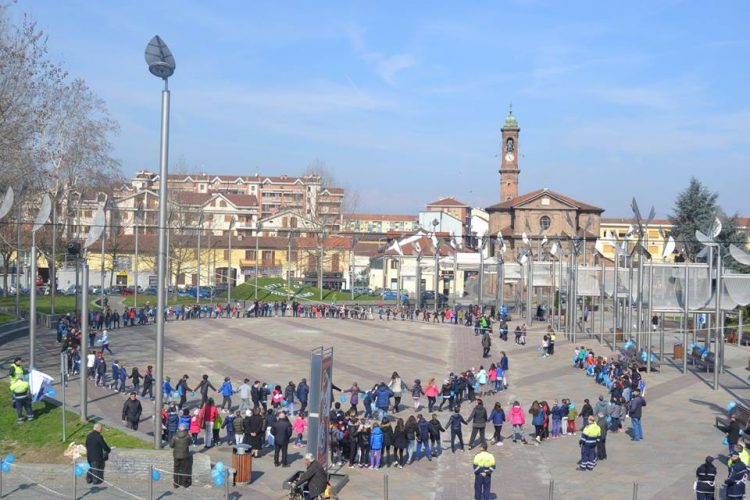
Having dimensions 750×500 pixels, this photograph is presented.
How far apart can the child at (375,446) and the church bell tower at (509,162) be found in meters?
92.1

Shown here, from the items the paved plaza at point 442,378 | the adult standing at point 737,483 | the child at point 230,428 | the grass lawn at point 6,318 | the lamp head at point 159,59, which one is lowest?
the paved plaza at point 442,378

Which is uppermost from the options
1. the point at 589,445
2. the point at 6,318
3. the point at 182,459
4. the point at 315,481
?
the point at 6,318

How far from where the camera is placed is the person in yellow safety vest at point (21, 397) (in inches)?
825

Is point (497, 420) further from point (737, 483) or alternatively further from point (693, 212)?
point (693, 212)

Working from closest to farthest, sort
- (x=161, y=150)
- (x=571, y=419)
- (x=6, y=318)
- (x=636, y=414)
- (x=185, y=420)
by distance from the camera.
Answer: (x=161, y=150) → (x=185, y=420) → (x=636, y=414) → (x=571, y=419) → (x=6, y=318)

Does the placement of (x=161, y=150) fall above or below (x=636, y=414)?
above

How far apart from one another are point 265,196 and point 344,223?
32.2 metres

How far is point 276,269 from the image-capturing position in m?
92.1

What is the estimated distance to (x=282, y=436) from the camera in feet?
58.9

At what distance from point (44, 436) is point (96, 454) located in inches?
188

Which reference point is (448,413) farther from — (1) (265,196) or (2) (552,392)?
(1) (265,196)

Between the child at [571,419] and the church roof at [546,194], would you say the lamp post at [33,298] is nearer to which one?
the child at [571,419]

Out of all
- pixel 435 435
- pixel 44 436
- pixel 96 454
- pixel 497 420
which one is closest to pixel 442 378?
pixel 497 420

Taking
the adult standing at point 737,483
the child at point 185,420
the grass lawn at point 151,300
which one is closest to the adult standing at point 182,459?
the child at point 185,420
